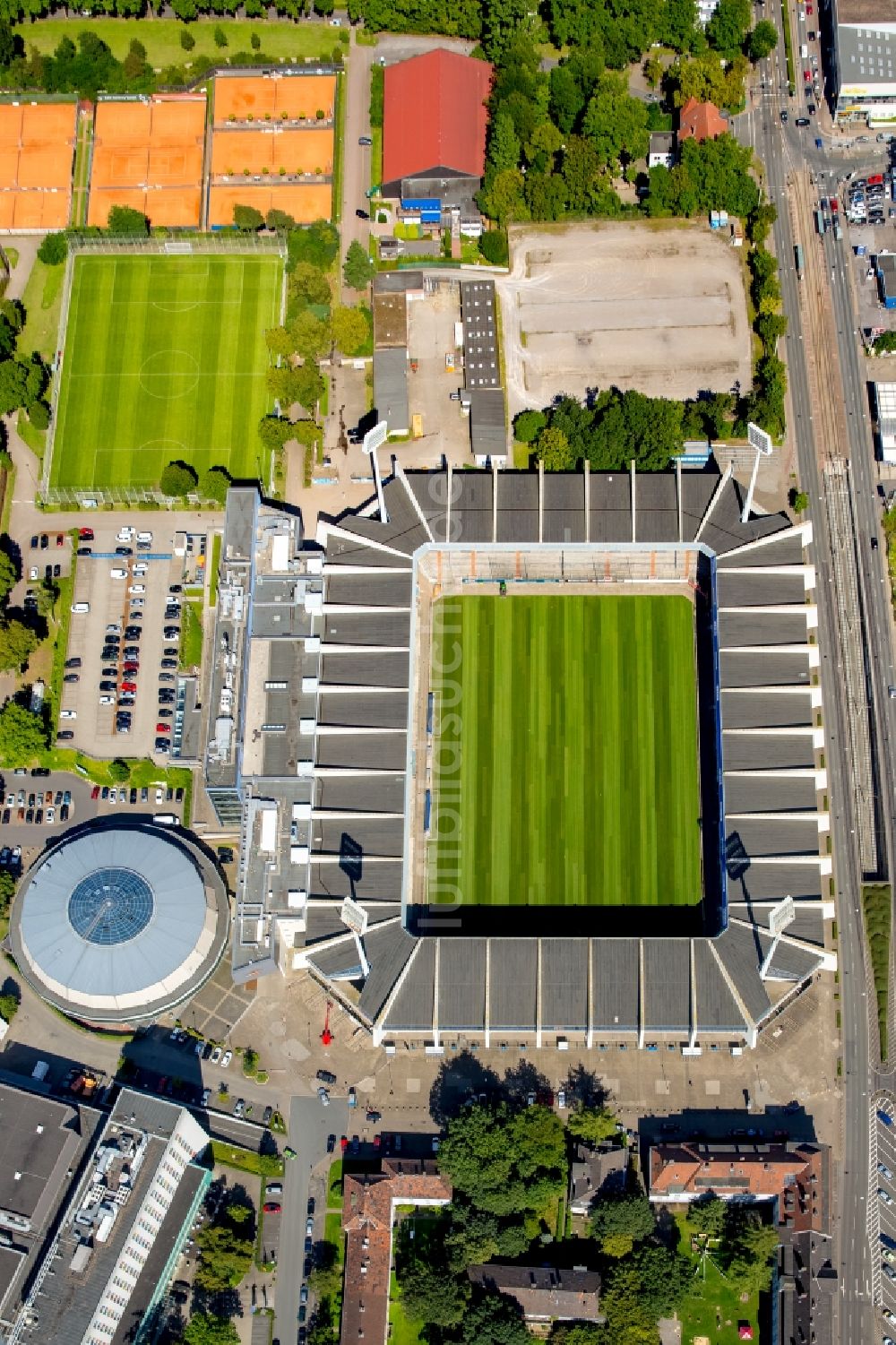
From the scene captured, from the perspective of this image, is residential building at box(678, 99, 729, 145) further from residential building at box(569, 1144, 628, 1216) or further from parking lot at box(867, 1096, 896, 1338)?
residential building at box(569, 1144, 628, 1216)

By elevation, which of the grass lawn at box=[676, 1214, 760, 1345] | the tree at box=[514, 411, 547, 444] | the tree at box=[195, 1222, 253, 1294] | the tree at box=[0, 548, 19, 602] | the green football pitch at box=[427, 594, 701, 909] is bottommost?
the grass lawn at box=[676, 1214, 760, 1345]

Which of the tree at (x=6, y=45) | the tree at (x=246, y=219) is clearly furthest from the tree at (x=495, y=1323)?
the tree at (x=6, y=45)

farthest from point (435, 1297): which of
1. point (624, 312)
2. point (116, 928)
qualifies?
point (624, 312)

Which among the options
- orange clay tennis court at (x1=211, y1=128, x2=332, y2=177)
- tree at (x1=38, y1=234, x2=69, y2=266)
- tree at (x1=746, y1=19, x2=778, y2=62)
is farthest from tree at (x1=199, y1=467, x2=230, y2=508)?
tree at (x1=746, y1=19, x2=778, y2=62)

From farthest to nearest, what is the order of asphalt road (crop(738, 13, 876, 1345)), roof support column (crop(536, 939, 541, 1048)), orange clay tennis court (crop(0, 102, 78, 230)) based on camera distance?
orange clay tennis court (crop(0, 102, 78, 230))
roof support column (crop(536, 939, 541, 1048))
asphalt road (crop(738, 13, 876, 1345))

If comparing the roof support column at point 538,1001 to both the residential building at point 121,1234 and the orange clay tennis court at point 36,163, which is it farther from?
the orange clay tennis court at point 36,163
